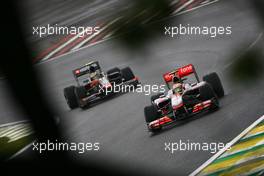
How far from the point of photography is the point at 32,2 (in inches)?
70.9

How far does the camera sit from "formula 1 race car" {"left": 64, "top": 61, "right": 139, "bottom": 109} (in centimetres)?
1902

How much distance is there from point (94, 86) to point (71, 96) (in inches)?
27.2

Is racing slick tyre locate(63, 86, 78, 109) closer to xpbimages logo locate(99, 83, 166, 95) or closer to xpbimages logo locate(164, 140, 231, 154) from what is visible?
xpbimages logo locate(99, 83, 166, 95)

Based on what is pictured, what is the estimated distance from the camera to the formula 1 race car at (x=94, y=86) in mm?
19016

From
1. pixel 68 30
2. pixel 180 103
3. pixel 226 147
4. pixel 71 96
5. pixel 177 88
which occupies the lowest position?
pixel 226 147

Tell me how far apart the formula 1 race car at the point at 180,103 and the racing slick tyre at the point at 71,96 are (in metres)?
4.45

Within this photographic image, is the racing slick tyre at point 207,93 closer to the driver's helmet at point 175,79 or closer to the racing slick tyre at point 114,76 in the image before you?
the driver's helmet at point 175,79

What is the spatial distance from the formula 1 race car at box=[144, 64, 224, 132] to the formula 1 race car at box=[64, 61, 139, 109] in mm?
3784

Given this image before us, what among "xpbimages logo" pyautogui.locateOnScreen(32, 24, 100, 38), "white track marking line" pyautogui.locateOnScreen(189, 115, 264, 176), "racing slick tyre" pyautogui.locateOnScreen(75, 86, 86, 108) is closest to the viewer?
"xpbimages logo" pyautogui.locateOnScreen(32, 24, 100, 38)

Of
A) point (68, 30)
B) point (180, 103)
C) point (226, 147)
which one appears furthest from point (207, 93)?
point (68, 30)

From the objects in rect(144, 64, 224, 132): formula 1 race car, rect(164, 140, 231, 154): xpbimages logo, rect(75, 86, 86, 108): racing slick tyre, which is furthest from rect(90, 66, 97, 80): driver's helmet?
rect(164, 140, 231, 154): xpbimages logo

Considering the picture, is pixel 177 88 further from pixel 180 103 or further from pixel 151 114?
pixel 151 114

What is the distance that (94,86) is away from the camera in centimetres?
1945

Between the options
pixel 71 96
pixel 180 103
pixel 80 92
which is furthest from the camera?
pixel 71 96
